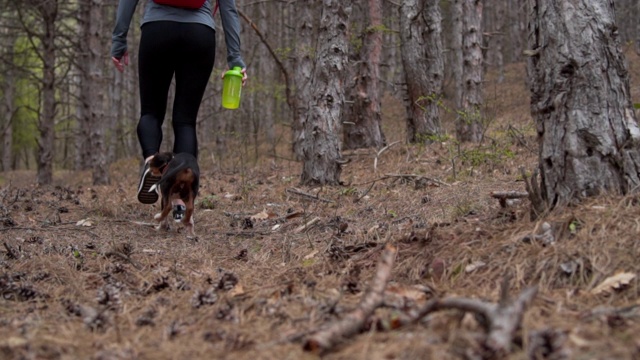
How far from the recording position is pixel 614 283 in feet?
7.52

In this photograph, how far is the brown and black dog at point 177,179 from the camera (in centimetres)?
417

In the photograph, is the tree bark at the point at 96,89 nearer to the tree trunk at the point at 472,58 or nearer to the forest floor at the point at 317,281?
the forest floor at the point at 317,281

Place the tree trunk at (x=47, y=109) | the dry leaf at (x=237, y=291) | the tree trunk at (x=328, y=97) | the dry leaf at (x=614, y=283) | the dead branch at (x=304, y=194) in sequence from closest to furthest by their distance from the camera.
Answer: the dry leaf at (x=614, y=283) < the dry leaf at (x=237, y=291) < the dead branch at (x=304, y=194) < the tree trunk at (x=328, y=97) < the tree trunk at (x=47, y=109)

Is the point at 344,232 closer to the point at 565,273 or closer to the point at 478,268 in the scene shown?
the point at 478,268

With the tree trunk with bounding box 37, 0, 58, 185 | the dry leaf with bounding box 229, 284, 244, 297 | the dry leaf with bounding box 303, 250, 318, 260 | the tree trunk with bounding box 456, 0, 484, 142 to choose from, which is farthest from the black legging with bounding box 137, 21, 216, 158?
the tree trunk with bounding box 37, 0, 58, 185

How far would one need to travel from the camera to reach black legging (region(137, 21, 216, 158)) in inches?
170

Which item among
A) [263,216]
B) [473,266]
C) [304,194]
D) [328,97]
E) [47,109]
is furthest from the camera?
[47,109]

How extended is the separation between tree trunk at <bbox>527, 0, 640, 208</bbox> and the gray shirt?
2.52 meters

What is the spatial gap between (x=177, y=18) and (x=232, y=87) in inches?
28.0

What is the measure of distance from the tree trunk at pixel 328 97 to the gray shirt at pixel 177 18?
1.57 metres

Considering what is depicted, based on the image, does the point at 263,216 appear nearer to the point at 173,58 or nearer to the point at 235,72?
the point at 235,72

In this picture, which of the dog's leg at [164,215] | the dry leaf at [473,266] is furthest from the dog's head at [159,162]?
the dry leaf at [473,266]

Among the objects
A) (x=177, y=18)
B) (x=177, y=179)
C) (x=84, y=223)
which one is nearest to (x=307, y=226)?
(x=177, y=179)

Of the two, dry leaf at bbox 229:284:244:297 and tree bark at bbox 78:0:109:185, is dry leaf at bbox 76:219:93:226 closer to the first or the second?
dry leaf at bbox 229:284:244:297
